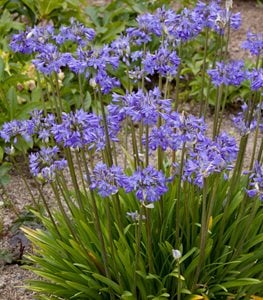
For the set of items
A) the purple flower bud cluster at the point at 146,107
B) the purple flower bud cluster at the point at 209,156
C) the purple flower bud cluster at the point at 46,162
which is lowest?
the purple flower bud cluster at the point at 46,162

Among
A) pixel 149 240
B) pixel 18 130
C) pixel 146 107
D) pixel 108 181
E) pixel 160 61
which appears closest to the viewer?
pixel 146 107

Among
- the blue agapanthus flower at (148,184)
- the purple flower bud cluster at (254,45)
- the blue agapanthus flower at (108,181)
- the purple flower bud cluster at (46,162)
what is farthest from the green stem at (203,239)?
the purple flower bud cluster at (254,45)

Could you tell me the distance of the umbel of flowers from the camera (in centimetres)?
237

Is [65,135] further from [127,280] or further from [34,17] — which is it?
[34,17]

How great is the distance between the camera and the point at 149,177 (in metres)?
2.34

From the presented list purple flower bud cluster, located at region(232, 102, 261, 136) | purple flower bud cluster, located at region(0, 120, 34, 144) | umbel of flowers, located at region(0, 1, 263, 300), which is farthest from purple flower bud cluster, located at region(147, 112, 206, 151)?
purple flower bud cluster, located at region(0, 120, 34, 144)

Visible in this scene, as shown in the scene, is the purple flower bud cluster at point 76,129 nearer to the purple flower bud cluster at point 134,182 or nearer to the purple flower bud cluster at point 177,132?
Answer: the purple flower bud cluster at point 134,182

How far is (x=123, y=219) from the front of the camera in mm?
3188

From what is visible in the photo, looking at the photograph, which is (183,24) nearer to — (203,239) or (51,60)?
(51,60)

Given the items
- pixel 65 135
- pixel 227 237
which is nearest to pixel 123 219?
pixel 227 237

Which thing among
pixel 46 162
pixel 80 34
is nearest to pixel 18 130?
pixel 46 162

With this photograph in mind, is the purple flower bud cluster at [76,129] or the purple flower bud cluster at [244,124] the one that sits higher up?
the purple flower bud cluster at [76,129]

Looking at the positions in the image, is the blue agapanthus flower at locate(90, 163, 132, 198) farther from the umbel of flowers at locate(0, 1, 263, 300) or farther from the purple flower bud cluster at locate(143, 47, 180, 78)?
the purple flower bud cluster at locate(143, 47, 180, 78)

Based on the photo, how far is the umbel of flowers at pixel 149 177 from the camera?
237 centimetres
